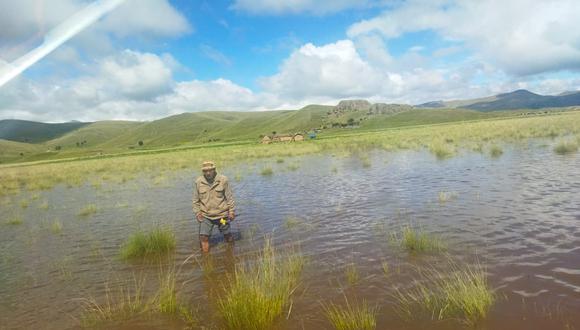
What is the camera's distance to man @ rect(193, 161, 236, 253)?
9.60 metres

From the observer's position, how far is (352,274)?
22.0ft

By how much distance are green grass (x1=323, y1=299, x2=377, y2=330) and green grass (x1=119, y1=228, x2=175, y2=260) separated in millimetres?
5185

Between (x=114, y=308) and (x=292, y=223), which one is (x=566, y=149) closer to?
(x=292, y=223)

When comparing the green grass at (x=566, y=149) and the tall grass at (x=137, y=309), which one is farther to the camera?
the green grass at (x=566, y=149)

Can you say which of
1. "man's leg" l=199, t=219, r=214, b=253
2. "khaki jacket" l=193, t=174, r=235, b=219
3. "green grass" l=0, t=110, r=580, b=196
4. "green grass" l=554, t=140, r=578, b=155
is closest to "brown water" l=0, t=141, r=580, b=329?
"man's leg" l=199, t=219, r=214, b=253

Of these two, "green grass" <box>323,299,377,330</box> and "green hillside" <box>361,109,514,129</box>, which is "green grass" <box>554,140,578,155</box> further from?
"green hillside" <box>361,109,514,129</box>

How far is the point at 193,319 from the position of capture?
5.69m

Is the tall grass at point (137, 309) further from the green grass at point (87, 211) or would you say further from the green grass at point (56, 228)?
the green grass at point (87, 211)

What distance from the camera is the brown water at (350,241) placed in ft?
19.0

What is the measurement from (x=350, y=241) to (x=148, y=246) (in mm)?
4599

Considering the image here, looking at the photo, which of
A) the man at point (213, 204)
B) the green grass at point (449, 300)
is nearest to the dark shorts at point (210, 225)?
the man at point (213, 204)

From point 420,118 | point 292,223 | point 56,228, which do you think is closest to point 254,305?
point 292,223

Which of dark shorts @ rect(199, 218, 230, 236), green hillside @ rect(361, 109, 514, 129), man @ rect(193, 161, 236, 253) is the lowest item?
green hillside @ rect(361, 109, 514, 129)

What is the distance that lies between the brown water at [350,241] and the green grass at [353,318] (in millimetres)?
138
